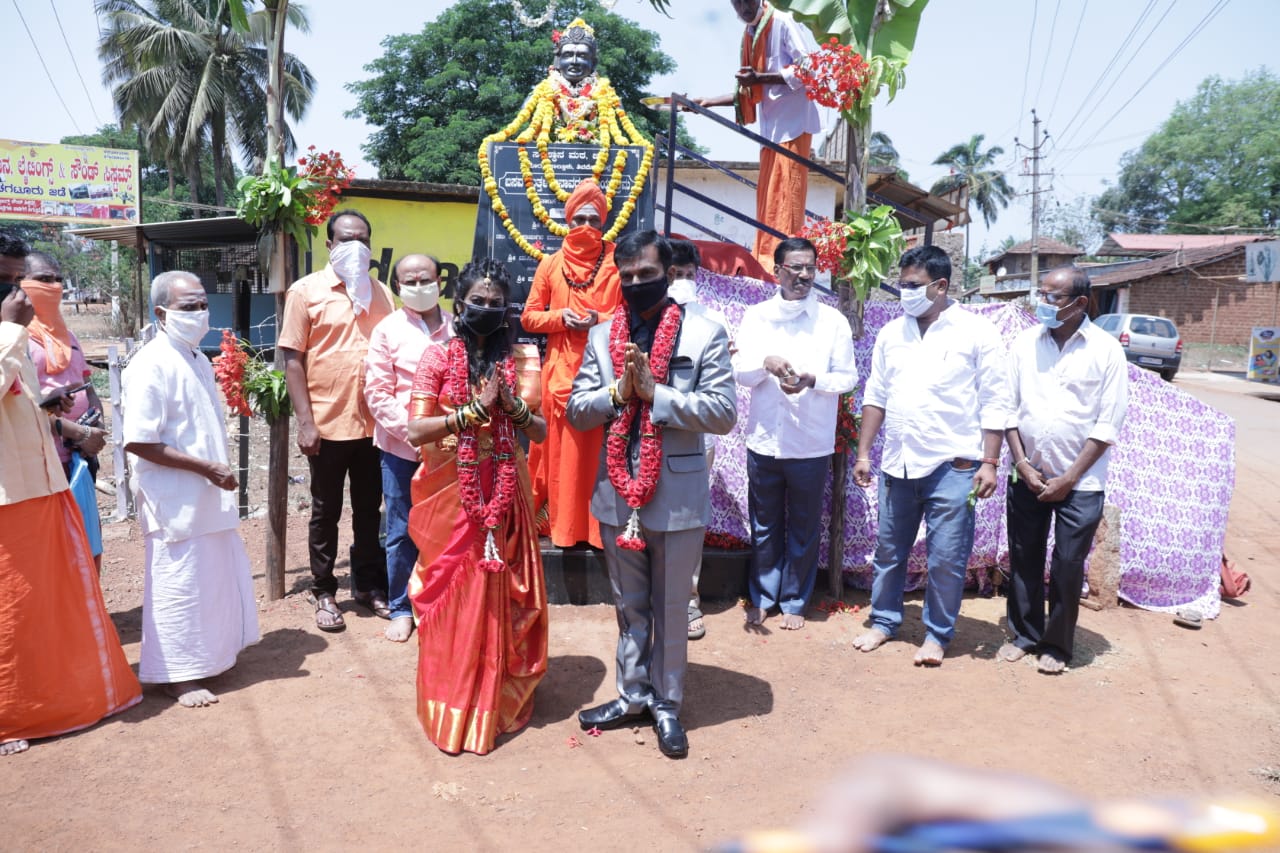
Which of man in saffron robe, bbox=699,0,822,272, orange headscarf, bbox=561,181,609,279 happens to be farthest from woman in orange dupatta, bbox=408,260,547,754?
man in saffron robe, bbox=699,0,822,272

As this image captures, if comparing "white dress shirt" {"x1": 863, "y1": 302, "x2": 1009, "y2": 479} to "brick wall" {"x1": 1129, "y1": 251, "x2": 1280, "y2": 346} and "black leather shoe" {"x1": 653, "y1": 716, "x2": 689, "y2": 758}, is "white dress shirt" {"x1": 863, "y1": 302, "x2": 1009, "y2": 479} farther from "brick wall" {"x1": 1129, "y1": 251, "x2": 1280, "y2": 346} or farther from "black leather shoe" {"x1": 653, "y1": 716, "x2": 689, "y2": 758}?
"brick wall" {"x1": 1129, "y1": 251, "x2": 1280, "y2": 346}

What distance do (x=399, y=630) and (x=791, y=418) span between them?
2543mm

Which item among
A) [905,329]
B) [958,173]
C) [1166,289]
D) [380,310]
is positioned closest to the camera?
[905,329]

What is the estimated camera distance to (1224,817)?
0.64m

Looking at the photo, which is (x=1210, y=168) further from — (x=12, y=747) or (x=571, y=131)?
(x=12, y=747)

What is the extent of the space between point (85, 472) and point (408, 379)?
178 cm

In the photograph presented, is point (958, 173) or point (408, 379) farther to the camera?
point (958, 173)

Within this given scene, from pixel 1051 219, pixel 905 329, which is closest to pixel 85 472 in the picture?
pixel 905 329

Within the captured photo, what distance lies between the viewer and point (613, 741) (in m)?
3.87

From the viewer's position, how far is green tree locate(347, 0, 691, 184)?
26062mm

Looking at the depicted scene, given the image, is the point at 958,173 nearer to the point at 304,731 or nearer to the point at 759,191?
the point at 759,191

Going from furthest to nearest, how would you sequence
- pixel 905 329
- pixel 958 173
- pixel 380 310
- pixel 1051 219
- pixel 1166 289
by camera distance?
pixel 1051 219
pixel 958 173
pixel 1166 289
pixel 380 310
pixel 905 329

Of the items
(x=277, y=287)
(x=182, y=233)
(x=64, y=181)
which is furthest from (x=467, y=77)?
(x=277, y=287)

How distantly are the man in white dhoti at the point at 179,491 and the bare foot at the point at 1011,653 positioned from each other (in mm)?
4055
